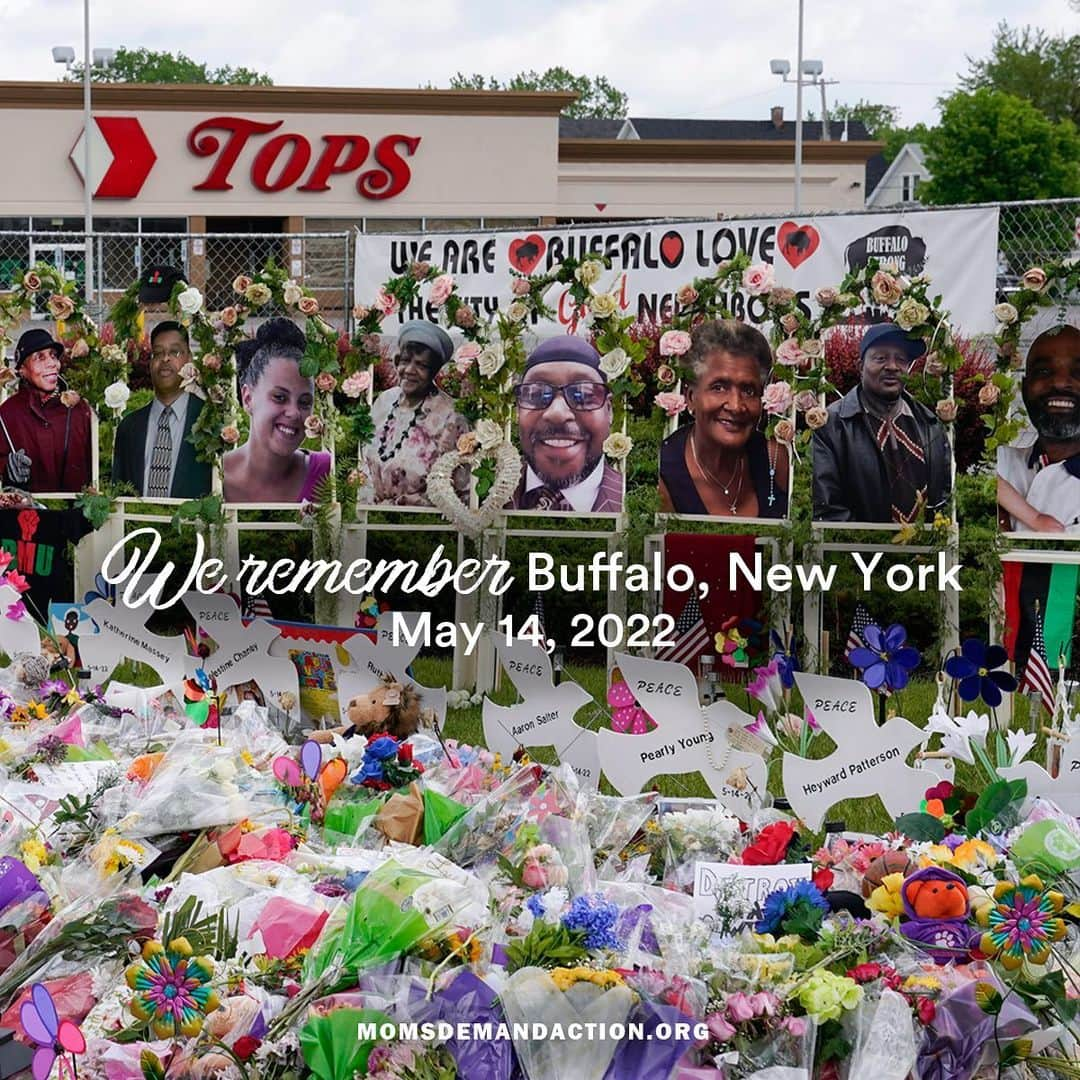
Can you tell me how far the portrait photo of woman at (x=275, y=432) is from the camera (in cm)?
797

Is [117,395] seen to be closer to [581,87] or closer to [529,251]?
[529,251]

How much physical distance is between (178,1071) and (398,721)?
206 cm

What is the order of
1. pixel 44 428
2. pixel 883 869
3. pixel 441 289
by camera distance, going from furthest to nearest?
pixel 44 428 → pixel 441 289 → pixel 883 869

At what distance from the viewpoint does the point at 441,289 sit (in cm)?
748

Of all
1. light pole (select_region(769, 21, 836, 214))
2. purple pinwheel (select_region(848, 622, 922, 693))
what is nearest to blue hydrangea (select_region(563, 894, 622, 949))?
purple pinwheel (select_region(848, 622, 922, 693))

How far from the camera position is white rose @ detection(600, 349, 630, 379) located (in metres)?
7.24

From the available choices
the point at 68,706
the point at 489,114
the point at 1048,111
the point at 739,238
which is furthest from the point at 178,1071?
the point at 1048,111

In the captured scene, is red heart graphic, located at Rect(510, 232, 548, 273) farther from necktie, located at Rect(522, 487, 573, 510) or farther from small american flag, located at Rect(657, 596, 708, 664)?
small american flag, located at Rect(657, 596, 708, 664)

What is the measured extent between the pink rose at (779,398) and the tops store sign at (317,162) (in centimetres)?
1701

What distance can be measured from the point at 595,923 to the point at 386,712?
1.89 metres

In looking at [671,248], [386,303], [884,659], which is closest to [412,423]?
[386,303]

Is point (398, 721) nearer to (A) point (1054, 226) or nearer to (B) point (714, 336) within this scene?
(B) point (714, 336)

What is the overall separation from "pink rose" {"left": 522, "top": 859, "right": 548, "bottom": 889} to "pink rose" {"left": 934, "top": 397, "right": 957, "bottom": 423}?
4.05 m

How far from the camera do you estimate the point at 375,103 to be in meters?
23.5
